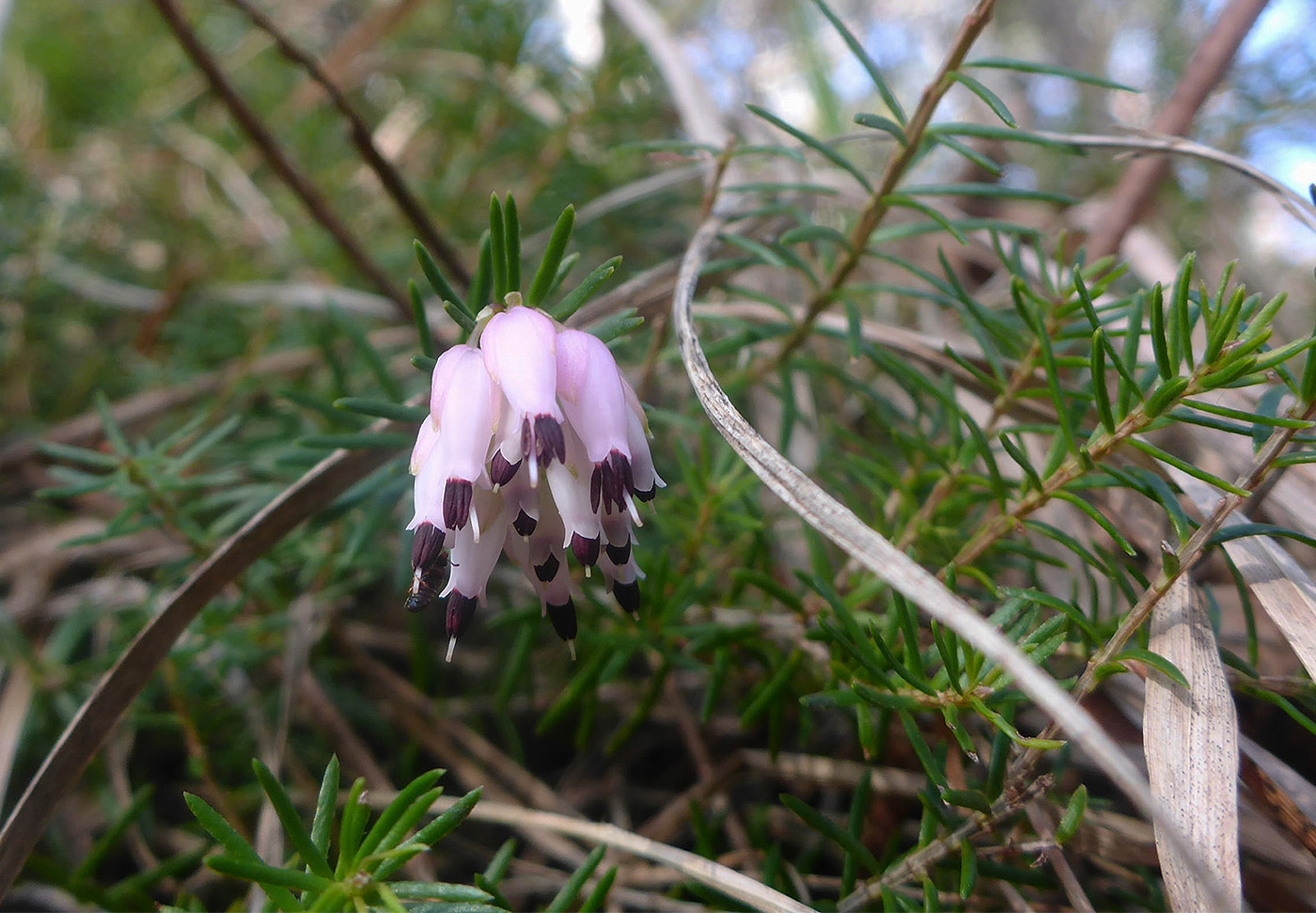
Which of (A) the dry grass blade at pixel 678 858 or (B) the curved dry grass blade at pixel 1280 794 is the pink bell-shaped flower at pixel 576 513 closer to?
(A) the dry grass blade at pixel 678 858

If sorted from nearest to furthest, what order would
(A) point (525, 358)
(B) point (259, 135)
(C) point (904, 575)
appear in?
(C) point (904, 575)
(A) point (525, 358)
(B) point (259, 135)

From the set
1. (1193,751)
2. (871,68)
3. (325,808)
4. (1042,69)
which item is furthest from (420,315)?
(1193,751)

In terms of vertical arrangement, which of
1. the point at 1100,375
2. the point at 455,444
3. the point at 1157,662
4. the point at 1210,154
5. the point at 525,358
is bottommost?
the point at 1157,662

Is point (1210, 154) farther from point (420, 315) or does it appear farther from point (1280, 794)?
point (420, 315)

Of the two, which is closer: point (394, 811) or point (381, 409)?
point (394, 811)

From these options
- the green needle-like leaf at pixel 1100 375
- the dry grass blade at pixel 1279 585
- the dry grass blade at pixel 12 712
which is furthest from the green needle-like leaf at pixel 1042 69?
the dry grass blade at pixel 12 712

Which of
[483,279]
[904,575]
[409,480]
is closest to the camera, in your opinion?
[904,575]

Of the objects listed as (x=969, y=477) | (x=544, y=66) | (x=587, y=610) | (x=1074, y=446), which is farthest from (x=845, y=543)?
(x=544, y=66)
